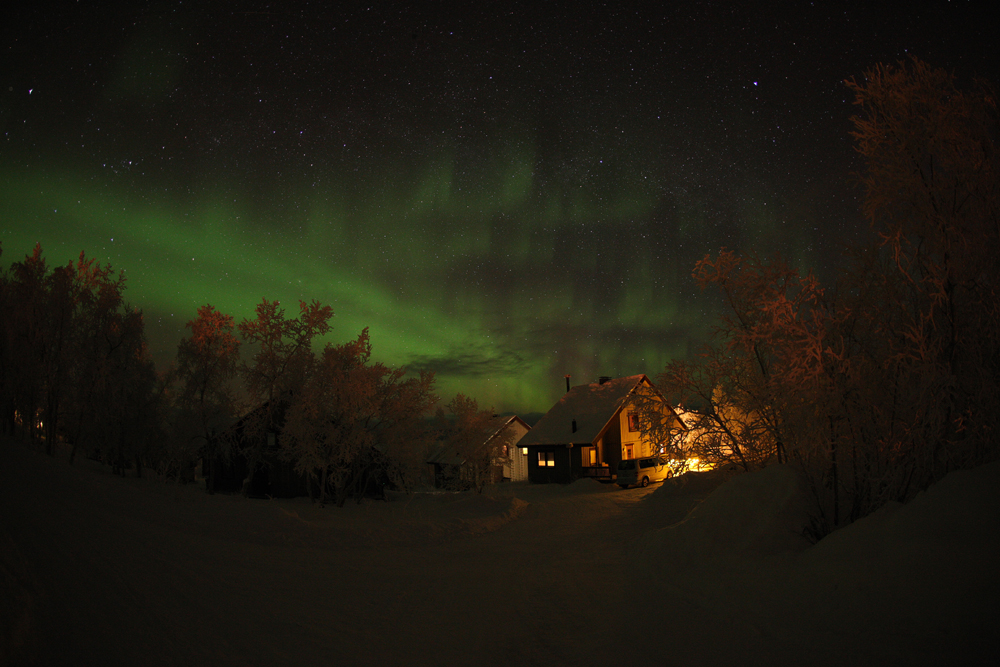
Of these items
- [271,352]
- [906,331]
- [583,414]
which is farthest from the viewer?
[583,414]

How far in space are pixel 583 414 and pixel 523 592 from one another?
110ft

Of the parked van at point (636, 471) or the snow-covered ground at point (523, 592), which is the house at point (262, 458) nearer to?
the snow-covered ground at point (523, 592)

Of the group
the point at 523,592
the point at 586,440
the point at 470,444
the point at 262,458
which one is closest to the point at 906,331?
the point at 523,592

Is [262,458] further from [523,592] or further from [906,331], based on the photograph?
[906,331]

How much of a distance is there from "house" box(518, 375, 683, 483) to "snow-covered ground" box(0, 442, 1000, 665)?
26.5 m

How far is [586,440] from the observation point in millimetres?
38906

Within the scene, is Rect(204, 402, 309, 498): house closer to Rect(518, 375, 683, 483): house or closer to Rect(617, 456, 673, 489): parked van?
Rect(518, 375, 683, 483): house

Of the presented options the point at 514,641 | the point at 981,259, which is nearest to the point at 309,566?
the point at 514,641

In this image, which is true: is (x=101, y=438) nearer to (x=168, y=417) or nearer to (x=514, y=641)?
(x=168, y=417)

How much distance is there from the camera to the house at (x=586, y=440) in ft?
129

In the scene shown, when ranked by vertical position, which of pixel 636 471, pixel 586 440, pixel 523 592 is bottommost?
pixel 636 471

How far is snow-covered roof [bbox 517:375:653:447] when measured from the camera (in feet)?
131

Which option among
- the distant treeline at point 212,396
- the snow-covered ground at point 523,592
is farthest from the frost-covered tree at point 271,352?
the snow-covered ground at point 523,592

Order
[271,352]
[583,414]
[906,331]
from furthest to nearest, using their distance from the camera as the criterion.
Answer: [583,414] < [271,352] < [906,331]
